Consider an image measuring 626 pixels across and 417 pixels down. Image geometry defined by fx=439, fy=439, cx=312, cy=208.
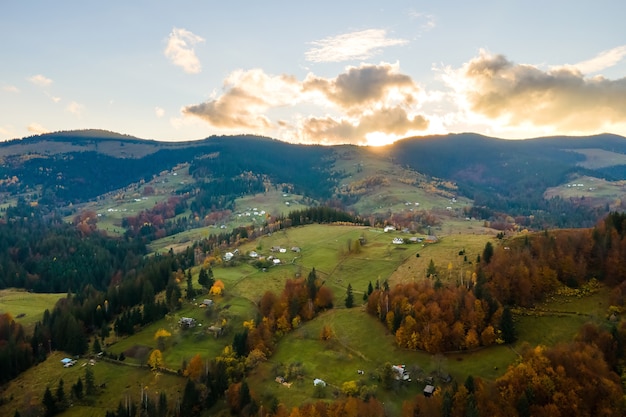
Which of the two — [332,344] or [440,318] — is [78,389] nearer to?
[332,344]

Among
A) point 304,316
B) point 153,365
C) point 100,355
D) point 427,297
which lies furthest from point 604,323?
point 100,355

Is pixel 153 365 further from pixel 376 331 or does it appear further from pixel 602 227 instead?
pixel 602 227

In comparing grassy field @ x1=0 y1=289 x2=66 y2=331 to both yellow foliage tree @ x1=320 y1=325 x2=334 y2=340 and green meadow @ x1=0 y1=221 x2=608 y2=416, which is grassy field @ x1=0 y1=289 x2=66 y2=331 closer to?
green meadow @ x1=0 y1=221 x2=608 y2=416

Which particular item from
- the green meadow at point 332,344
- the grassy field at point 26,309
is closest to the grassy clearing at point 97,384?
the green meadow at point 332,344

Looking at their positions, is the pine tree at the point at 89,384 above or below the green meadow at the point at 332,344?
below

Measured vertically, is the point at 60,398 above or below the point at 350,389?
below

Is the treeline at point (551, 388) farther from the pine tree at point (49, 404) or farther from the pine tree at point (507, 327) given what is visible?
the pine tree at point (49, 404)

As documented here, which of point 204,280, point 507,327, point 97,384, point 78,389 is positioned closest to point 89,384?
point 78,389
